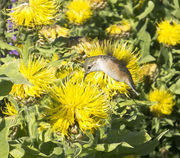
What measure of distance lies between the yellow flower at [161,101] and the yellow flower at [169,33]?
504 millimetres

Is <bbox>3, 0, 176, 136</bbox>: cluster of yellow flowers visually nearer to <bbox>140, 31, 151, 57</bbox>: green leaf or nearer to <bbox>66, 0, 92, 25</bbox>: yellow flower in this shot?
<bbox>66, 0, 92, 25</bbox>: yellow flower

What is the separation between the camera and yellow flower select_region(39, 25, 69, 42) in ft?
7.65

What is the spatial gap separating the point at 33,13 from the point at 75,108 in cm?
88

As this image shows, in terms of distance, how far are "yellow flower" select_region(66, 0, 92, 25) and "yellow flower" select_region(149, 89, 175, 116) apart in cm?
93

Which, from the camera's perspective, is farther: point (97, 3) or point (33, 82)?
point (97, 3)

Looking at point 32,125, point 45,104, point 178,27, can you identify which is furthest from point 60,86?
point 178,27

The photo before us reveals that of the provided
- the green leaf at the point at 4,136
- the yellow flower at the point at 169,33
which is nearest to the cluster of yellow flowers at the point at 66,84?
the green leaf at the point at 4,136

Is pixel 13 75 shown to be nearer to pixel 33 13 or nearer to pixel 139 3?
pixel 33 13

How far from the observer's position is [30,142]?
1.67 m

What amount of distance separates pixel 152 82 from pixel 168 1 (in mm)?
1183

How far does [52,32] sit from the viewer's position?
239 centimetres

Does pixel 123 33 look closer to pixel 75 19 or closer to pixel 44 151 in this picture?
pixel 75 19

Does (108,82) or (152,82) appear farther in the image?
(152,82)

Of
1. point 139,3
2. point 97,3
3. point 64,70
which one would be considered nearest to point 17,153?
point 64,70
